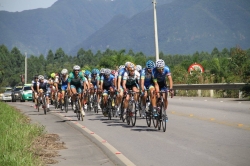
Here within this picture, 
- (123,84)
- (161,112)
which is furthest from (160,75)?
(123,84)

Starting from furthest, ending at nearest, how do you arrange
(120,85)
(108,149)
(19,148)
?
(120,85), (108,149), (19,148)

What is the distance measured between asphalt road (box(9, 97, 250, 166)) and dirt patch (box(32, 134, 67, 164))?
0.64 ft

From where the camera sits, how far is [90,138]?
1418 cm

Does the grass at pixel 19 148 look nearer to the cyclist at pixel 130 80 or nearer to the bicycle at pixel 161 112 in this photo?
the bicycle at pixel 161 112

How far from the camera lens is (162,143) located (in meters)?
12.6

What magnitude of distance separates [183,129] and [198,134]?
1515 mm

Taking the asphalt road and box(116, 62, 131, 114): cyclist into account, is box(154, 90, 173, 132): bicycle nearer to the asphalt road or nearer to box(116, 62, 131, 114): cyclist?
the asphalt road

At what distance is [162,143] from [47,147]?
8.11ft

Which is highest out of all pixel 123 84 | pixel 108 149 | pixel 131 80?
pixel 131 80

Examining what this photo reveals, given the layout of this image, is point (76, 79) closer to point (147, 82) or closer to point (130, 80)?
point (130, 80)

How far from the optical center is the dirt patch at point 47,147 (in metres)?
10.8

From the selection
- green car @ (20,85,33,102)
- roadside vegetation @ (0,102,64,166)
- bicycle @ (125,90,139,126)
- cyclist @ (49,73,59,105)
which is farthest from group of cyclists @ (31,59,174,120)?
green car @ (20,85,33,102)

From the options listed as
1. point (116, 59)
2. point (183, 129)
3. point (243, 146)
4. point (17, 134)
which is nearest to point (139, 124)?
point (183, 129)

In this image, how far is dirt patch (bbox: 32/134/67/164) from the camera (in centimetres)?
1076
